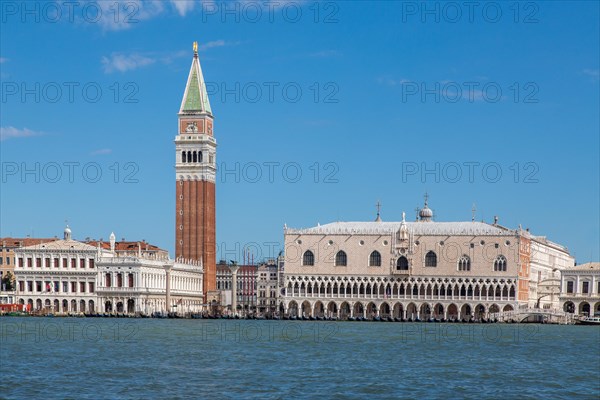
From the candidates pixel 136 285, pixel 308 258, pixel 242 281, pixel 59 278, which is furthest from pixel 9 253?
pixel 242 281

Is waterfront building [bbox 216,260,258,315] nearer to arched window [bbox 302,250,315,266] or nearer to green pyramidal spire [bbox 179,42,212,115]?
→ green pyramidal spire [bbox 179,42,212,115]

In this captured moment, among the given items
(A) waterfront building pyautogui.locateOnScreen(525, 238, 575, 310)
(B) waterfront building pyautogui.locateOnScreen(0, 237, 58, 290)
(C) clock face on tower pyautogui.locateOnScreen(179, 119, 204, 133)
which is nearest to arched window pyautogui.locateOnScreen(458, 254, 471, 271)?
(A) waterfront building pyautogui.locateOnScreen(525, 238, 575, 310)

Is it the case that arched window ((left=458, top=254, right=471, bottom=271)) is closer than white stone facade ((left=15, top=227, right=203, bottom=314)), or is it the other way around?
arched window ((left=458, top=254, right=471, bottom=271))

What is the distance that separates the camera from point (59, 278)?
119 meters

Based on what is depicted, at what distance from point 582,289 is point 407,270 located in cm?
1662

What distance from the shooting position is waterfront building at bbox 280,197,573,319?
11025cm

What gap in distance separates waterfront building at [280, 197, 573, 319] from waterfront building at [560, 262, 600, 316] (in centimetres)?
380

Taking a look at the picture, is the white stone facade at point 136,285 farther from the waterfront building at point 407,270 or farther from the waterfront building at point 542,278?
the waterfront building at point 542,278

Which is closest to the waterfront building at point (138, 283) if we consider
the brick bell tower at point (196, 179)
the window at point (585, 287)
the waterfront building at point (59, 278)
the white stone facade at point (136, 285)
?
the white stone facade at point (136, 285)

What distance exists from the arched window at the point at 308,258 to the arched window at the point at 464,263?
1410 centimetres

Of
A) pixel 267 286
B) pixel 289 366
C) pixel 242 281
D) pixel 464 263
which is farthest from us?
pixel 242 281

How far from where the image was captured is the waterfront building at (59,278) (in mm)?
119250

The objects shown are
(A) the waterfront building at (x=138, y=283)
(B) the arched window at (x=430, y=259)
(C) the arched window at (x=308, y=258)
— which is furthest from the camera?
(A) the waterfront building at (x=138, y=283)

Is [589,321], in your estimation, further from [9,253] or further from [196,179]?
[9,253]
